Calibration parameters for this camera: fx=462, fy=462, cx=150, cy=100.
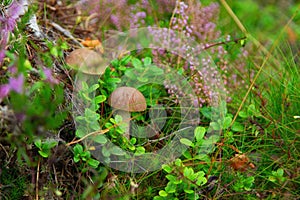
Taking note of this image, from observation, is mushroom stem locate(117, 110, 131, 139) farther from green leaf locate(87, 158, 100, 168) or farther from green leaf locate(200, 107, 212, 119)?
green leaf locate(200, 107, 212, 119)

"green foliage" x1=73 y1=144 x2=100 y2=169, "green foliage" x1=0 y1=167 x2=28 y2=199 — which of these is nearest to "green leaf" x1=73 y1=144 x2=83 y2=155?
"green foliage" x1=73 y1=144 x2=100 y2=169

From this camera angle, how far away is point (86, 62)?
2.06 m

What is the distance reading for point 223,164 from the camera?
2.03m

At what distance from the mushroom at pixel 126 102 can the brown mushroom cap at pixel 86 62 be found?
0.45 feet

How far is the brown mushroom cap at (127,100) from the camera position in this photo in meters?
1.99

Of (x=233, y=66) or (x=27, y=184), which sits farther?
(x=233, y=66)

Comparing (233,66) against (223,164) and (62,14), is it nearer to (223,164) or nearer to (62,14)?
(223,164)

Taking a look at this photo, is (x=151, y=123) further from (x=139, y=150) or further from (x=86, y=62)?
(x=86, y=62)

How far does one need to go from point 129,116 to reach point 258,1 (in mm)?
2901

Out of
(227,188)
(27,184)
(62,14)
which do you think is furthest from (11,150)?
(62,14)

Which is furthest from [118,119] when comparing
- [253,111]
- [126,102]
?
[253,111]

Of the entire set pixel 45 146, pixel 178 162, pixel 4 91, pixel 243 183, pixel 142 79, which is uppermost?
pixel 4 91

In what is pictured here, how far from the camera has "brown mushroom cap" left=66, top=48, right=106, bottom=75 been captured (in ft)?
6.67

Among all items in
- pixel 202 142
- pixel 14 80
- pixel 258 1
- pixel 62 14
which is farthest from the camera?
pixel 258 1
